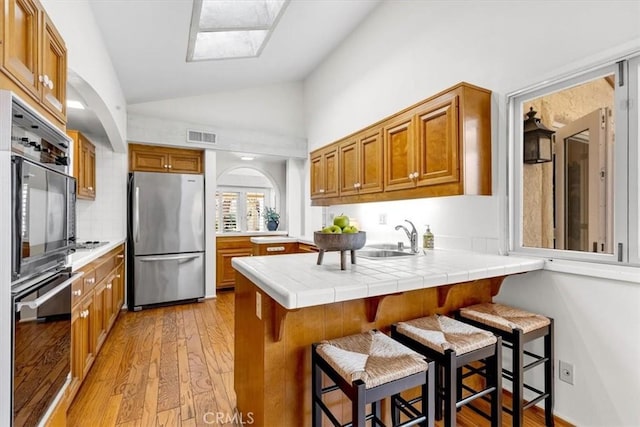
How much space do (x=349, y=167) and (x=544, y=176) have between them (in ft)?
5.70

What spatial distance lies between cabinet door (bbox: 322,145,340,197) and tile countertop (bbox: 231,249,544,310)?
1.71 m

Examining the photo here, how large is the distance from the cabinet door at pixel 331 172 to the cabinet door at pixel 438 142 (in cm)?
130

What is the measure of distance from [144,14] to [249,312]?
2268 mm

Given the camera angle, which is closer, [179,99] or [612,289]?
[612,289]

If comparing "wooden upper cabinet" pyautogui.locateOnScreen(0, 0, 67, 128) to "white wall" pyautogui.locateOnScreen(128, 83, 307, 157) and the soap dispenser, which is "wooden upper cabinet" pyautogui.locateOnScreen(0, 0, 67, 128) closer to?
the soap dispenser

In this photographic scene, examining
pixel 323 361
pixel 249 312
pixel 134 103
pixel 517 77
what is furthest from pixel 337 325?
pixel 134 103

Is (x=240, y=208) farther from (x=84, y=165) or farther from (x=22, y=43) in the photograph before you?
(x=22, y=43)

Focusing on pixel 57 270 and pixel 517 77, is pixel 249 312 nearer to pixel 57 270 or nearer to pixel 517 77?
pixel 57 270

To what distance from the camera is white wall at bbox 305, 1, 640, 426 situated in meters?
1.57

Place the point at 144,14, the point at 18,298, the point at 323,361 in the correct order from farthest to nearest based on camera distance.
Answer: the point at 144,14, the point at 323,361, the point at 18,298

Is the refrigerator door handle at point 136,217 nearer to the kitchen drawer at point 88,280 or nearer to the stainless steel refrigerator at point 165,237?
the stainless steel refrigerator at point 165,237

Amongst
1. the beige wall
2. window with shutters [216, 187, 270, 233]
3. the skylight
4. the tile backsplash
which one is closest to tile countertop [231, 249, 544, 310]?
the beige wall

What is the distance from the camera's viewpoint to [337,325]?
1.51 meters

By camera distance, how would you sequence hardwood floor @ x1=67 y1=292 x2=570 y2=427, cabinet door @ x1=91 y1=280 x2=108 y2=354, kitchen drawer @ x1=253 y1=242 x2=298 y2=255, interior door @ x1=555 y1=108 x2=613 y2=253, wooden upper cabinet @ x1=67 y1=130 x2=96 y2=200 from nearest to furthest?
interior door @ x1=555 y1=108 x2=613 y2=253 → hardwood floor @ x1=67 y1=292 x2=570 y2=427 → cabinet door @ x1=91 y1=280 x2=108 y2=354 → wooden upper cabinet @ x1=67 y1=130 x2=96 y2=200 → kitchen drawer @ x1=253 y1=242 x2=298 y2=255
